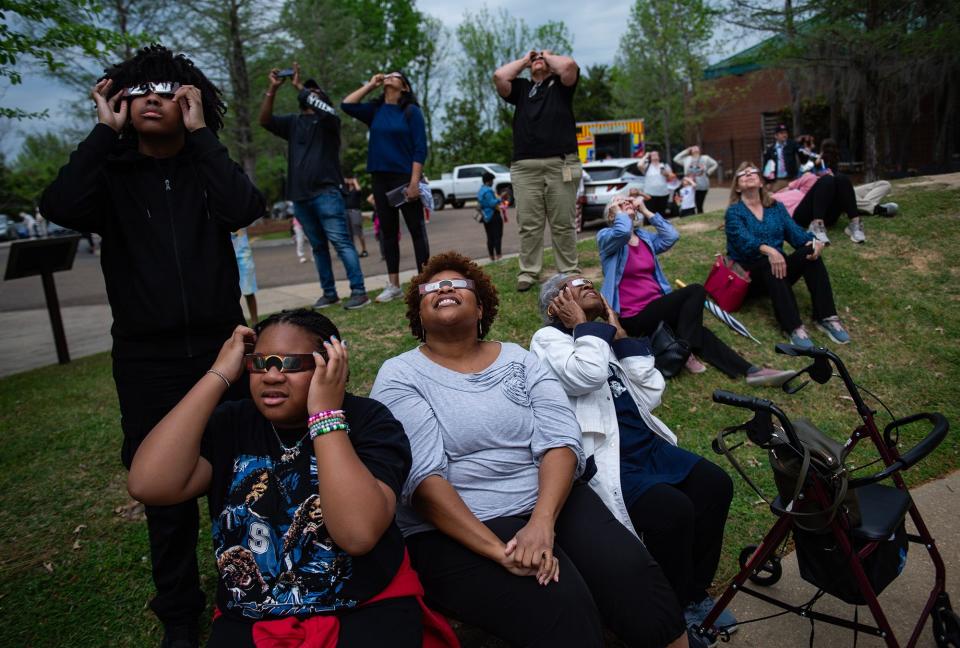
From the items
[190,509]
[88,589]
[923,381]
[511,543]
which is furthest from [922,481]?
[88,589]

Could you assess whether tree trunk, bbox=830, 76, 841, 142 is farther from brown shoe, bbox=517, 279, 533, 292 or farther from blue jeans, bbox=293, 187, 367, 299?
blue jeans, bbox=293, 187, 367, 299

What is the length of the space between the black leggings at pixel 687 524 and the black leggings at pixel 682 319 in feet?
7.49

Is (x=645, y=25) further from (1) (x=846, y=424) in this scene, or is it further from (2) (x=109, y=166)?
(2) (x=109, y=166)

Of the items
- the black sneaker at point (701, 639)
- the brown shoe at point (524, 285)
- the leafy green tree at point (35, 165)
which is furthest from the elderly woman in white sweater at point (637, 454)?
the leafy green tree at point (35, 165)

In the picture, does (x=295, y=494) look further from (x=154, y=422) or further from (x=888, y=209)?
(x=888, y=209)

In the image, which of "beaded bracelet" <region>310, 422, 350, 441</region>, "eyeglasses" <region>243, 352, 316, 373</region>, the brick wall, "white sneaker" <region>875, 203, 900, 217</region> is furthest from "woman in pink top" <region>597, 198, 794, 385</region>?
the brick wall

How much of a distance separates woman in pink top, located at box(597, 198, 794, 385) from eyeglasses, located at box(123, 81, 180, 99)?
320cm

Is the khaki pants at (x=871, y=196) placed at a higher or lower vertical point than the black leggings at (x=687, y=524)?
higher

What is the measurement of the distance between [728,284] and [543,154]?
2069 mm

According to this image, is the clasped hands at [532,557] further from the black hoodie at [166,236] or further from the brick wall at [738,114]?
the brick wall at [738,114]

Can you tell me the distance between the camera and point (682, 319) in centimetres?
500

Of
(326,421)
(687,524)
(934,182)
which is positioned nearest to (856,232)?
(934,182)

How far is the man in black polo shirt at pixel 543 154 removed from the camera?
6031mm

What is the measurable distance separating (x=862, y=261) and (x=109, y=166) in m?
7.53
